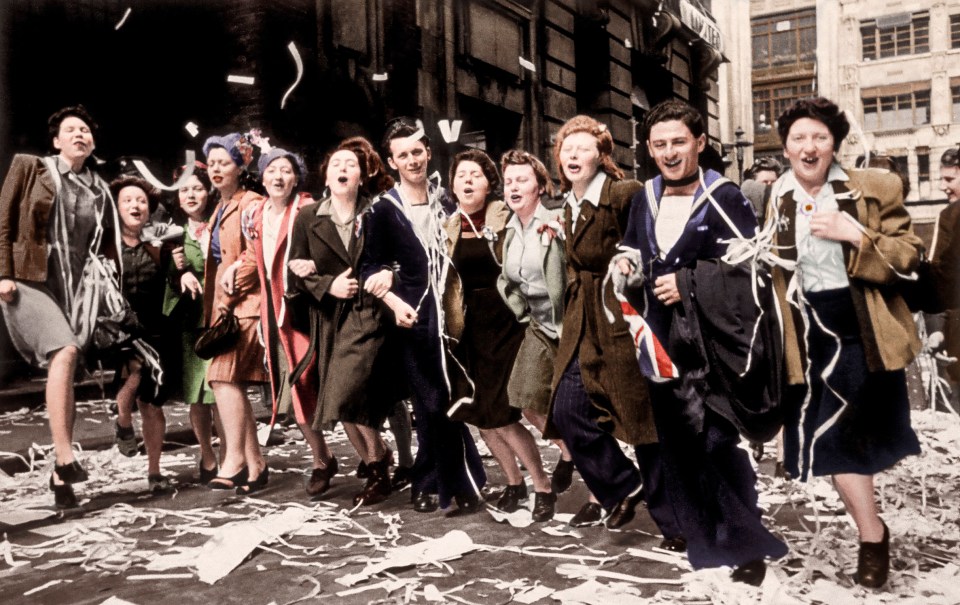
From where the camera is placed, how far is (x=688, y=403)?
2520mm

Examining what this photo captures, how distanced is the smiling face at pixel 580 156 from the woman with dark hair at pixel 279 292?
4.65ft

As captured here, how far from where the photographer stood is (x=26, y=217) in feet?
11.8

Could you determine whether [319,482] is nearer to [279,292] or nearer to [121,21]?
[279,292]

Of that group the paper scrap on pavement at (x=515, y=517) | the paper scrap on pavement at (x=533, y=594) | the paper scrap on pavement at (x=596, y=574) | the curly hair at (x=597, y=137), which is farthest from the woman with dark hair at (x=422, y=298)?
the paper scrap on pavement at (x=533, y=594)

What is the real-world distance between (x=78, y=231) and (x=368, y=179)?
1355mm

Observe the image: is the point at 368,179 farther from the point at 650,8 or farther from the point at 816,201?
the point at 816,201

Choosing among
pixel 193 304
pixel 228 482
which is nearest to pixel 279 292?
pixel 193 304

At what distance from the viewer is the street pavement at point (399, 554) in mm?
2502

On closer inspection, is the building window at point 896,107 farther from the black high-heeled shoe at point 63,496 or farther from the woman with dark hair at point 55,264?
the black high-heeled shoe at point 63,496

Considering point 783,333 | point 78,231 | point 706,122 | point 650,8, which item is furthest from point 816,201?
point 78,231

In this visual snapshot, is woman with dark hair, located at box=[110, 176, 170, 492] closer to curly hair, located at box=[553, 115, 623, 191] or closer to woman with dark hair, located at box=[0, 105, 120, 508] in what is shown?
woman with dark hair, located at box=[0, 105, 120, 508]

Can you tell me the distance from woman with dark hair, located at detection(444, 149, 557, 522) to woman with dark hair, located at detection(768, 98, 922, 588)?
125cm

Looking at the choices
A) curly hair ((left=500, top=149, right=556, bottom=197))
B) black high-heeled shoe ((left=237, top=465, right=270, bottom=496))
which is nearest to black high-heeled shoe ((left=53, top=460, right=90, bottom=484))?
black high-heeled shoe ((left=237, top=465, right=270, bottom=496))

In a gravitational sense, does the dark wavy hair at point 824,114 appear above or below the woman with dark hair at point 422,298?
above
